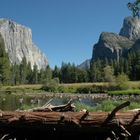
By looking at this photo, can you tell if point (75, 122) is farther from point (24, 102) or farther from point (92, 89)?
point (92, 89)

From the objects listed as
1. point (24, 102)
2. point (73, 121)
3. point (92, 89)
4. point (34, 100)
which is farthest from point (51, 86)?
point (73, 121)

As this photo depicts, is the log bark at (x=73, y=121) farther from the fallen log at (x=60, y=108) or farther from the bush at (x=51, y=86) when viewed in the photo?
the bush at (x=51, y=86)

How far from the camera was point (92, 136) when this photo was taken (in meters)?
9.58

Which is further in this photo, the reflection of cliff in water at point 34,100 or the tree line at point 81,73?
the tree line at point 81,73


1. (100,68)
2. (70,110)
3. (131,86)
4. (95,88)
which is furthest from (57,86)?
(70,110)

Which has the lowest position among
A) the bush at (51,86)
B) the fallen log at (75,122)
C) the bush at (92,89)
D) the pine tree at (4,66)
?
the fallen log at (75,122)

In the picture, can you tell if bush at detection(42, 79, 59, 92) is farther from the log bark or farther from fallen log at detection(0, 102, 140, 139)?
the log bark

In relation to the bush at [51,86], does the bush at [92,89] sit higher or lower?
lower

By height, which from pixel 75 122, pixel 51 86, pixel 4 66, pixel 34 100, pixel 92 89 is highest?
pixel 4 66

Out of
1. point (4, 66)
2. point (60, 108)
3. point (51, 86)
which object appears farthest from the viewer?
point (51, 86)

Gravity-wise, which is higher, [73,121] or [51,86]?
[51,86]

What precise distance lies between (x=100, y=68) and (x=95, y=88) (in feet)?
152

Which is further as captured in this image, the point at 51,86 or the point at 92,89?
the point at 51,86

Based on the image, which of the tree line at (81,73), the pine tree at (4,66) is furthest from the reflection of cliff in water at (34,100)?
the tree line at (81,73)
